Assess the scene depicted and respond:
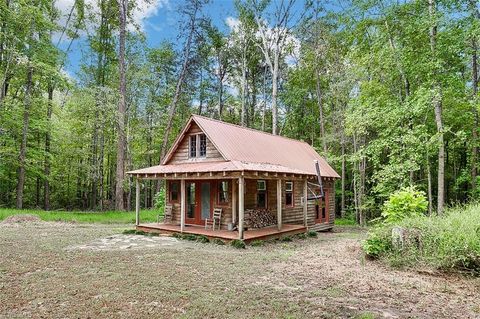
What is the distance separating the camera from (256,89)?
29.5 m

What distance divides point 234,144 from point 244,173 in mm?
3248

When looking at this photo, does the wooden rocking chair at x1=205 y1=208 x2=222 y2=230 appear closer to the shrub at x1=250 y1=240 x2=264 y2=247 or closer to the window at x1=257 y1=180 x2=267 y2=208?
the window at x1=257 y1=180 x2=267 y2=208

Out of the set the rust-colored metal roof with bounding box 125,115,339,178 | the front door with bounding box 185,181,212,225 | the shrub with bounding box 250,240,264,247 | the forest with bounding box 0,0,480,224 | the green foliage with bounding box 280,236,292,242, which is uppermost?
the forest with bounding box 0,0,480,224

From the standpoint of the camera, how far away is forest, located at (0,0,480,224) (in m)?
14.3

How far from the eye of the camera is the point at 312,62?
951 inches

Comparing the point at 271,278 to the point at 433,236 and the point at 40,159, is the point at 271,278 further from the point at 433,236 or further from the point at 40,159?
the point at 40,159

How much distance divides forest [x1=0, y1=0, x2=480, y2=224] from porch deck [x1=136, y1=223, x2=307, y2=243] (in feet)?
20.1

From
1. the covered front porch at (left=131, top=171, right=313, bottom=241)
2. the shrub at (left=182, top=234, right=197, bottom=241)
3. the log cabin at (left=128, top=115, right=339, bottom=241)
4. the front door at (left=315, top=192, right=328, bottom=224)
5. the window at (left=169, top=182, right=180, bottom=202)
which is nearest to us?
the covered front porch at (left=131, top=171, right=313, bottom=241)

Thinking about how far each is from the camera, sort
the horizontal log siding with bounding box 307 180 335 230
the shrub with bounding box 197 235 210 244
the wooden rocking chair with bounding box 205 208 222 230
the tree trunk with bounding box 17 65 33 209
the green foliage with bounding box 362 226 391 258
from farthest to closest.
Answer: the tree trunk with bounding box 17 65 33 209, the horizontal log siding with bounding box 307 180 335 230, the wooden rocking chair with bounding box 205 208 222 230, the shrub with bounding box 197 235 210 244, the green foliage with bounding box 362 226 391 258

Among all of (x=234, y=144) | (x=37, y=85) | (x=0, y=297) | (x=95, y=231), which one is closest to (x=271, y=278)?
(x=0, y=297)

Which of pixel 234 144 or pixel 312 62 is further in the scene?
pixel 312 62

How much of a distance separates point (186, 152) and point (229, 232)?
4.47 m

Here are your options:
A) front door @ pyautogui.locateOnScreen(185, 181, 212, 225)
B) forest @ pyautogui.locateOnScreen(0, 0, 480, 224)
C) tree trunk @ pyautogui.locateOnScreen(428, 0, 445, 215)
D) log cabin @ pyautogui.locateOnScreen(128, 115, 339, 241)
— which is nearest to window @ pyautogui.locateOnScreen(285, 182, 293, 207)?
log cabin @ pyautogui.locateOnScreen(128, 115, 339, 241)

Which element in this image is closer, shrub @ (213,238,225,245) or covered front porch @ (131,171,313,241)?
shrub @ (213,238,225,245)
